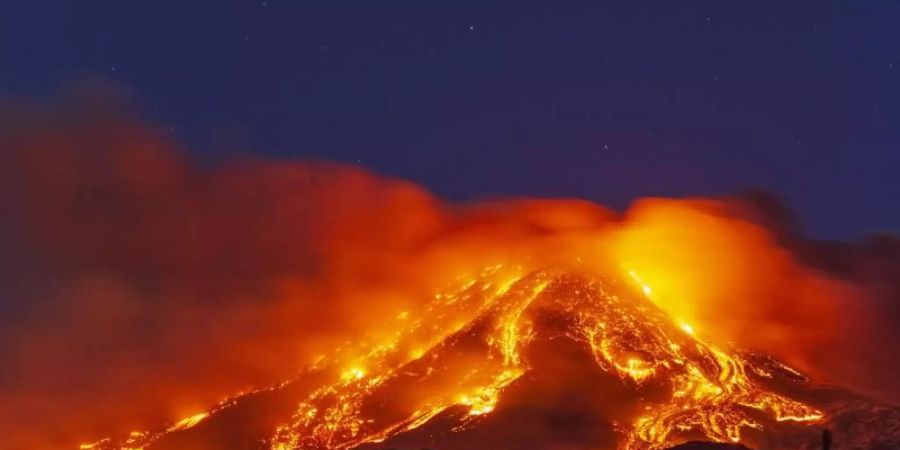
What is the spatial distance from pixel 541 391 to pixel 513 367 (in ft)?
14.3

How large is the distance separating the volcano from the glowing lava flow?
12 cm

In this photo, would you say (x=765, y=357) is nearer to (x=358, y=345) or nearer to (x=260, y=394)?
(x=358, y=345)

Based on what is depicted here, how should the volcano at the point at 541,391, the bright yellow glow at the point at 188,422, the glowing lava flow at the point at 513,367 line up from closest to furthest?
the volcano at the point at 541,391 < the glowing lava flow at the point at 513,367 < the bright yellow glow at the point at 188,422

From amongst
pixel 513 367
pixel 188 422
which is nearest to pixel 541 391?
pixel 513 367

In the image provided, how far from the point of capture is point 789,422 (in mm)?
54062

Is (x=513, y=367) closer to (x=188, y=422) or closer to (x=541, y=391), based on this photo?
(x=541, y=391)

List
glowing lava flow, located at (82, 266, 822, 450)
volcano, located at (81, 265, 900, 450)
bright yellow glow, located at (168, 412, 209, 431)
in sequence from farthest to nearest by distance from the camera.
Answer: bright yellow glow, located at (168, 412, 209, 431) < glowing lava flow, located at (82, 266, 822, 450) < volcano, located at (81, 265, 900, 450)

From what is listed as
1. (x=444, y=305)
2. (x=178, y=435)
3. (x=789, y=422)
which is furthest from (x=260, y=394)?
(x=789, y=422)

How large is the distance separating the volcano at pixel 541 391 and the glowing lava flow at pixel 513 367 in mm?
117

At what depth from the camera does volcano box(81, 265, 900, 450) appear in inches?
2061

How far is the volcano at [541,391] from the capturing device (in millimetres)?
52344

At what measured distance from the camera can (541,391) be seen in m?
58.1

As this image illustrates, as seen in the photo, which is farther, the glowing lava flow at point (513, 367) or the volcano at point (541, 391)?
the glowing lava flow at point (513, 367)

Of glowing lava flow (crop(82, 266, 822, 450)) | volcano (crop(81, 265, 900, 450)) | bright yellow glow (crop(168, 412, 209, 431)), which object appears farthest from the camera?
bright yellow glow (crop(168, 412, 209, 431))
